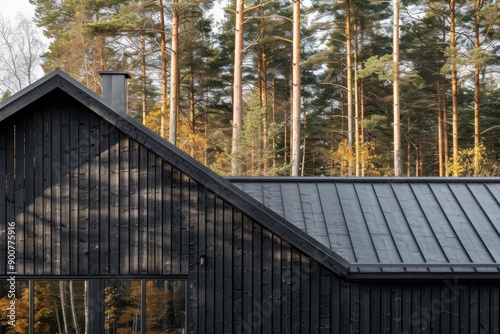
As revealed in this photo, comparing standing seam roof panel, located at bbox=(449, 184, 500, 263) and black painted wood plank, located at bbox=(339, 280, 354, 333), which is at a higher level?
standing seam roof panel, located at bbox=(449, 184, 500, 263)

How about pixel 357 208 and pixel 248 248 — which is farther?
pixel 357 208

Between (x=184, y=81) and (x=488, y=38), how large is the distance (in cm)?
1520

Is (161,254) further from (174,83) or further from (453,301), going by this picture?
(174,83)

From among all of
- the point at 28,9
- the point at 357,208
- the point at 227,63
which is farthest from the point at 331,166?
the point at 357,208

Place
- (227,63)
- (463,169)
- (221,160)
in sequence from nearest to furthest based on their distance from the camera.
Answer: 1. (463,169)
2. (221,160)
3. (227,63)

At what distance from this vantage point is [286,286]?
7367 mm

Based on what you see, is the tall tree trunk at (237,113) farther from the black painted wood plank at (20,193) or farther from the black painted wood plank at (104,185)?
the black painted wood plank at (20,193)

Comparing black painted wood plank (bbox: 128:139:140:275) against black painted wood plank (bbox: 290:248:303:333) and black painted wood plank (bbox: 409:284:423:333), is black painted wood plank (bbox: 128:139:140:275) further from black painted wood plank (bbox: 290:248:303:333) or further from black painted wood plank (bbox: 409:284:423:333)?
black painted wood plank (bbox: 409:284:423:333)

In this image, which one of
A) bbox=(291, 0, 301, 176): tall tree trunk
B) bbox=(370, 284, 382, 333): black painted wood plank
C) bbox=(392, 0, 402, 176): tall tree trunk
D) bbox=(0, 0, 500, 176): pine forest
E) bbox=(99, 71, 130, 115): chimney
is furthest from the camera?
bbox=(0, 0, 500, 176): pine forest

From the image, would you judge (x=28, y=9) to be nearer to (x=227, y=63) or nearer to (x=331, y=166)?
(x=227, y=63)

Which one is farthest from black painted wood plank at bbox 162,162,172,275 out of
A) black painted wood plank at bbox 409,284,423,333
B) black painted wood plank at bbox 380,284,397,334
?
black painted wood plank at bbox 409,284,423,333

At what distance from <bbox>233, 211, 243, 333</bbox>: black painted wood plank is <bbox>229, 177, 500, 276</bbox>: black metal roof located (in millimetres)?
851

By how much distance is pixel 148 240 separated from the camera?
293 inches

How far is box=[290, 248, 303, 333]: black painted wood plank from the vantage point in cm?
733
